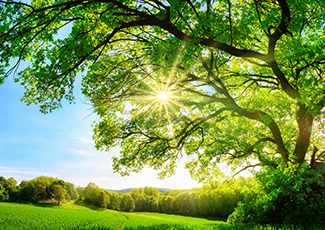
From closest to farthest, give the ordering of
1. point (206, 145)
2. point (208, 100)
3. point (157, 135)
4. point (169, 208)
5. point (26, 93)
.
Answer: point (26, 93)
point (208, 100)
point (157, 135)
point (206, 145)
point (169, 208)

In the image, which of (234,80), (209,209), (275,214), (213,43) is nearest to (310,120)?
(234,80)

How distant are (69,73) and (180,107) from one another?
733cm

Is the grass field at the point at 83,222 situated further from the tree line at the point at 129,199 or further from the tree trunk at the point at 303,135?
the tree line at the point at 129,199

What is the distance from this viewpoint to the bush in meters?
11.1

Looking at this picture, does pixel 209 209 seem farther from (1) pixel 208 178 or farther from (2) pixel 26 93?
(2) pixel 26 93

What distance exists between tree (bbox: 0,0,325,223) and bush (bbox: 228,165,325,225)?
96cm

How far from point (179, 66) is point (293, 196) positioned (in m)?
11.9

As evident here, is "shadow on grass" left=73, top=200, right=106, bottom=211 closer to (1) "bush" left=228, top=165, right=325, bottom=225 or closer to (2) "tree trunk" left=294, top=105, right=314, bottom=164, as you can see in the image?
(1) "bush" left=228, top=165, right=325, bottom=225

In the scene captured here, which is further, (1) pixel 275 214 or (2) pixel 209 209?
(2) pixel 209 209

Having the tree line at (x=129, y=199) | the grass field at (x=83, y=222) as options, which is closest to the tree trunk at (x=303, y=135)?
the grass field at (x=83, y=222)

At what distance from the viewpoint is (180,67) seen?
11453mm

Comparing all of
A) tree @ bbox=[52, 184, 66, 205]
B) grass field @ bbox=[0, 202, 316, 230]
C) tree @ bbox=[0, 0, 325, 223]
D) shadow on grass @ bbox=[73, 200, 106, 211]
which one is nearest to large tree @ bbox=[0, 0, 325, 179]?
tree @ bbox=[0, 0, 325, 223]

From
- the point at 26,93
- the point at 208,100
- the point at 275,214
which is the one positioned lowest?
the point at 275,214

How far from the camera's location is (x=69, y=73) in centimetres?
897
